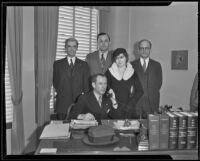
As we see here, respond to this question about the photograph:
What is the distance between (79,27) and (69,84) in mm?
390

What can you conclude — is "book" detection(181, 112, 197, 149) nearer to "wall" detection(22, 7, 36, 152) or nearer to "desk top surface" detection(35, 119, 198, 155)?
"desk top surface" detection(35, 119, 198, 155)

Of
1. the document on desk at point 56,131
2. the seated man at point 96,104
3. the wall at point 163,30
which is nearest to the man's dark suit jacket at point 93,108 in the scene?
the seated man at point 96,104

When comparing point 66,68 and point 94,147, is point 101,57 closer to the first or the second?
point 66,68

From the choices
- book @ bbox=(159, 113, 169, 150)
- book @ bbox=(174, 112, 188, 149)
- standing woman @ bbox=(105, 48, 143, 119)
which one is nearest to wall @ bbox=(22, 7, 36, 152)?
standing woman @ bbox=(105, 48, 143, 119)

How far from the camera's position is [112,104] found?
1.75 metres

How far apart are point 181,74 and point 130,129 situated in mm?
510

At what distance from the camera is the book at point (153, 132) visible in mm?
1554

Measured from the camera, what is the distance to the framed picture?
171cm

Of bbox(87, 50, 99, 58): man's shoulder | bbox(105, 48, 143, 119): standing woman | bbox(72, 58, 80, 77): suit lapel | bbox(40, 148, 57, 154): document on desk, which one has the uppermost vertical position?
bbox(87, 50, 99, 58): man's shoulder

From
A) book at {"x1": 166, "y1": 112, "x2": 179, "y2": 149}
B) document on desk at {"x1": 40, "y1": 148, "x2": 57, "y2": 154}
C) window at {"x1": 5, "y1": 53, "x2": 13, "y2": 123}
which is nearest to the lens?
document on desk at {"x1": 40, "y1": 148, "x2": 57, "y2": 154}

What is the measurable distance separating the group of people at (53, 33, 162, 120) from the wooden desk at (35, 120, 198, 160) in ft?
0.70

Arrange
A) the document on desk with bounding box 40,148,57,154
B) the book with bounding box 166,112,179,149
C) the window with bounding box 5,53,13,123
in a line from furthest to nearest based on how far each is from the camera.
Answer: the window with bounding box 5,53,13,123, the book with bounding box 166,112,179,149, the document on desk with bounding box 40,148,57,154

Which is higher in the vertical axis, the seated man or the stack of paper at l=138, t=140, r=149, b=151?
the seated man

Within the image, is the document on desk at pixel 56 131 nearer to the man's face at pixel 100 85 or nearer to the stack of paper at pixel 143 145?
the man's face at pixel 100 85
